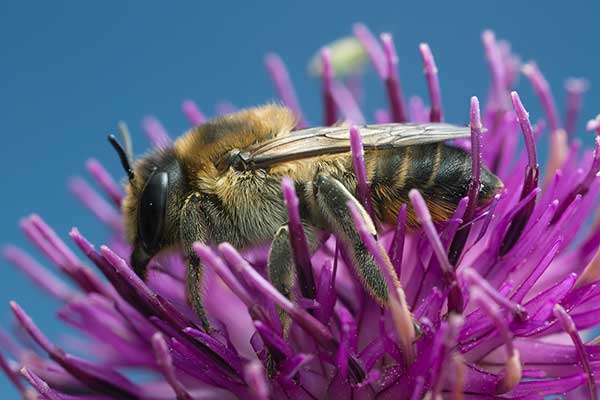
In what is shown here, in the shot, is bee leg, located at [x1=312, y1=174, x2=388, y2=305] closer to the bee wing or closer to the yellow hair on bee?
the bee wing

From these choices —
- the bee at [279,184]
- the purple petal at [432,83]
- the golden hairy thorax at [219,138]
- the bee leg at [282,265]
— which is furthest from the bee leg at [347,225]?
the purple petal at [432,83]

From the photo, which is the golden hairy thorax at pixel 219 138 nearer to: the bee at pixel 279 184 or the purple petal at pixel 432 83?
the bee at pixel 279 184

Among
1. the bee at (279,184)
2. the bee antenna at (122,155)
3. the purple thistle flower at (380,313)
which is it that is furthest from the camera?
the bee antenna at (122,155)

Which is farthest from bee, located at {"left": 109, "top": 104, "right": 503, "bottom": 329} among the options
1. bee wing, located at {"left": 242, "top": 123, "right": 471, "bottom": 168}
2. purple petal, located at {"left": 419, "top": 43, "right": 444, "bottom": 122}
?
purple petal, located at {"left": 419, "top": 43, "right": 444, "bottom": 122}

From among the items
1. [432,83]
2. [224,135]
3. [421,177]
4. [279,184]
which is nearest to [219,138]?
[224,135]

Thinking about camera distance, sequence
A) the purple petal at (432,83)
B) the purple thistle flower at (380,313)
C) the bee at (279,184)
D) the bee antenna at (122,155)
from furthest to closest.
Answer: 1. the purple petal at (432,83)
2. the bee antenna at (122,155)
3. the bee at (279,184)
4. the purple thistle flower at (380,313)

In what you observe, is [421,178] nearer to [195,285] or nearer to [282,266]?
[282,266]

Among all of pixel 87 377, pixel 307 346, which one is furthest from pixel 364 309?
pixel 87 377
